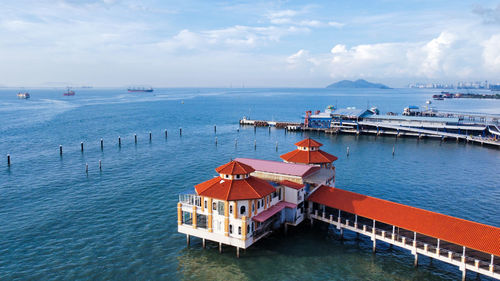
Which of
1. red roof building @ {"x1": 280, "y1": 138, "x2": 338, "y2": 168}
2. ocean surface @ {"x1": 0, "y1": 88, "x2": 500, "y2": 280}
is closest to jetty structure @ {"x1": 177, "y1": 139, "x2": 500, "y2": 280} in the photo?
ocean surface @ {"x1": 0, "y1": 88, "x2": 500, "y2": 280}

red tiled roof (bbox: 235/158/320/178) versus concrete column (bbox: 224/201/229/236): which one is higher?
red tiled roof (bbox: 235/158/320/178)

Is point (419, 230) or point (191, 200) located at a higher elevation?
point (191, 200)

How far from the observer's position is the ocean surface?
31.5 m

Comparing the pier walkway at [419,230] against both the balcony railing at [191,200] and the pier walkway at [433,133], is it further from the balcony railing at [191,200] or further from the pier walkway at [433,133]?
the pier walkway at [433,133]

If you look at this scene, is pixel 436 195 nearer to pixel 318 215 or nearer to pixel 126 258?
pixel 318 215

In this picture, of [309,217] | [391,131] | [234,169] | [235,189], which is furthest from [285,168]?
[391,131]

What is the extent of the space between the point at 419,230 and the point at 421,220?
1643mm

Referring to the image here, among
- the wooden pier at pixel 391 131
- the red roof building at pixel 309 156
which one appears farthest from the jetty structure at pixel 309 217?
the wooden pier at pixel 391 131

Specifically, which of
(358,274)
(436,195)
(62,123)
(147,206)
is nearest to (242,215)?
(358,274)

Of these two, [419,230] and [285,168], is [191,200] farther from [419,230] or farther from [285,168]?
[419,230]

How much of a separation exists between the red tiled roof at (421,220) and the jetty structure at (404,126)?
6865cm

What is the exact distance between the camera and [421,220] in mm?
32688

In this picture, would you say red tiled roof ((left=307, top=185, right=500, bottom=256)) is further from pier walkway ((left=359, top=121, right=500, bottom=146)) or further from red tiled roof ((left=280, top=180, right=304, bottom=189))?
pier walkway ((left=359, top=121, right=500, bottom=146))

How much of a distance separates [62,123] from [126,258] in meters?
110
